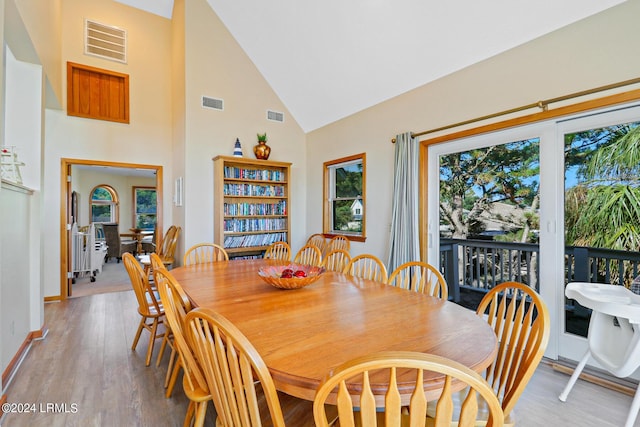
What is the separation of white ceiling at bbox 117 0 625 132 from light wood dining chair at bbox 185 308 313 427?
3.12 m

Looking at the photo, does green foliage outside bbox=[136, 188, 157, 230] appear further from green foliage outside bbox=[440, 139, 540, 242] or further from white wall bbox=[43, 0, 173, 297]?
green foliage outside bbox=[440, 139, 540, 242]

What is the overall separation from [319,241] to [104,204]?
767cm

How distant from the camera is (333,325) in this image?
138 cm

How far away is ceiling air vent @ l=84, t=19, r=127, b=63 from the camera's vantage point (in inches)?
184

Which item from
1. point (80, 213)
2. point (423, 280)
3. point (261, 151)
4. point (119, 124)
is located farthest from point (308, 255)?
point (80, 213)

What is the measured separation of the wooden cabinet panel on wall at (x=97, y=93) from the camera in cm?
453

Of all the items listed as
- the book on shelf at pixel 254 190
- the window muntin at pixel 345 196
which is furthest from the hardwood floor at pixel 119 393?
the window muntin at pixel 345 196

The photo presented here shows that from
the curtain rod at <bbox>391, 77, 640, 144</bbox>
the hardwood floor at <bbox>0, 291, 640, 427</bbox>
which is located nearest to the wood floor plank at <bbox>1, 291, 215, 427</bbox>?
the hardwood floor at <bbox>0, 291, 640, 427</bbox>

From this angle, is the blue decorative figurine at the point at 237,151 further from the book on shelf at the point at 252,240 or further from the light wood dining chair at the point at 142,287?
the light wood dining chair at the point at 142,287

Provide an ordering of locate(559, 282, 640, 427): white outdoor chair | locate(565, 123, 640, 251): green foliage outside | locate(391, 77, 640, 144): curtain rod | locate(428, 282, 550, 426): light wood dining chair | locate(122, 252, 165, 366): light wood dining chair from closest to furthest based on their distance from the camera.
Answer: locate(428, 282, 550, 426): light wood dining chair → locate(559, 282, 640, 427): white outdoor chair → locate(391, 77, 640, 144): curtain rod → locate(565, 123, 640, 251): green foliage outside → locate(122, 252, 165, 366): light wood dining chair

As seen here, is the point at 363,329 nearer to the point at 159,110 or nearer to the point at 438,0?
the point at 438,0

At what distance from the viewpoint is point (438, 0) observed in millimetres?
2725

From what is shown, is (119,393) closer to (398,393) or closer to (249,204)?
(398,393)

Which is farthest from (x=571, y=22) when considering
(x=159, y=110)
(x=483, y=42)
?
(x=159, y=110)
